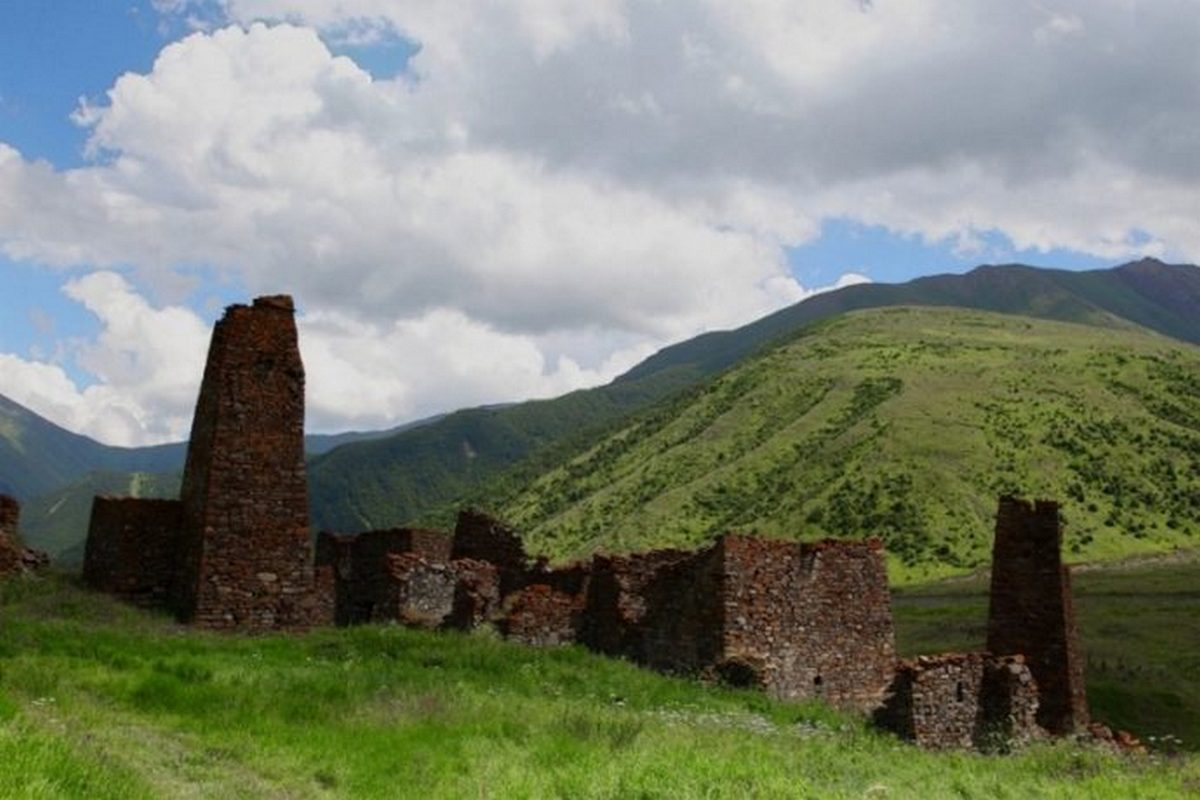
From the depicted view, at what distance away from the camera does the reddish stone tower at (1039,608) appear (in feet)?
72.8

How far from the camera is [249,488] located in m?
21.7

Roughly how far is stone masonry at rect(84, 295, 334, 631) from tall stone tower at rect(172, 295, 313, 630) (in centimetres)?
2

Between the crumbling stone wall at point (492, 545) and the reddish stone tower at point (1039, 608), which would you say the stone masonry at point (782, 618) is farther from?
the crumbling stone wall at point (492, 545)

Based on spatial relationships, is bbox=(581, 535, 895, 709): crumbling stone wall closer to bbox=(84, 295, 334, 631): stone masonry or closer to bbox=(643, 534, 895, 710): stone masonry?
bbox=(643, 534, 895, 710): stone masonry

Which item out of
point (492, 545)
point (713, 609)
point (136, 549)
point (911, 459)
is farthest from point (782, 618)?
point (911, 459)

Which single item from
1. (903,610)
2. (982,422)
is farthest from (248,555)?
(982,422)

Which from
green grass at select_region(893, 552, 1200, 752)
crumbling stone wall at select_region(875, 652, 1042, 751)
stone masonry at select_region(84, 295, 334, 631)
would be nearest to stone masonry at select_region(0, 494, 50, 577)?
stone masonry at select_region(84, 295, 334, 631)

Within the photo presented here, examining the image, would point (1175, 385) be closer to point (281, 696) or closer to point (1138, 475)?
point (1138, 475)

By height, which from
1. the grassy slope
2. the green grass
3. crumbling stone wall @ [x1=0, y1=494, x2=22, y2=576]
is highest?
the grassy slope

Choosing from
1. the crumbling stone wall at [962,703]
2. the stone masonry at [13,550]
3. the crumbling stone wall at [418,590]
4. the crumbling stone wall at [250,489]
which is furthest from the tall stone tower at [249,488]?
the crumbling stone wall at [962,703]

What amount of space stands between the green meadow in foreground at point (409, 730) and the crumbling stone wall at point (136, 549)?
1.07 metres

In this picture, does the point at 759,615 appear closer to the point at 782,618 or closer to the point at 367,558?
the point at 782,618

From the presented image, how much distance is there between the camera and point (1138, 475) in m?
114

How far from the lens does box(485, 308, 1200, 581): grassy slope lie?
104 m
